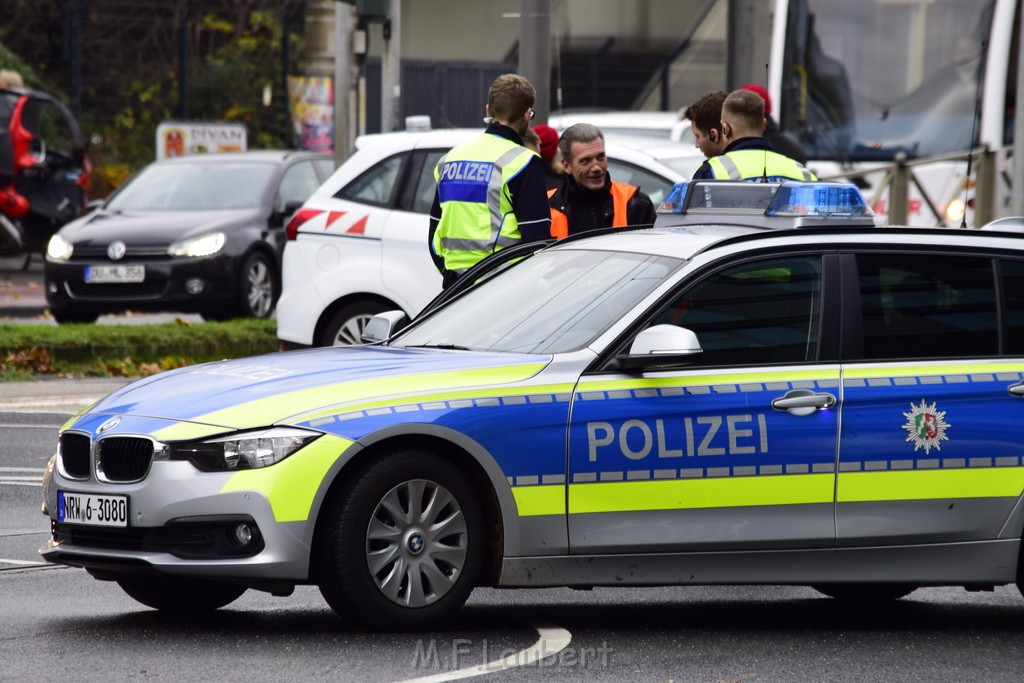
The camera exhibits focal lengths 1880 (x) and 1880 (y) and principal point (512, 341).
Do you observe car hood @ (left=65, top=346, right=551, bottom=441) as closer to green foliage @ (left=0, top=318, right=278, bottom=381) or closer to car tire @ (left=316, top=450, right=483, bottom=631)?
car tire @ (left=316, top=450, right=483, bottom=631)

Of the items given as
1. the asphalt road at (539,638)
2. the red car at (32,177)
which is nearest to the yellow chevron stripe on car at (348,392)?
the asphalt road at (539,638)

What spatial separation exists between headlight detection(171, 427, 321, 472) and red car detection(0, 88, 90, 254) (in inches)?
739

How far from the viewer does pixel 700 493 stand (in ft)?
20.4

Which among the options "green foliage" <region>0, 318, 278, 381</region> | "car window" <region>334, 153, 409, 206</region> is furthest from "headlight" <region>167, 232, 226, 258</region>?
"car window" <region>334, 153, 409, 206</region>

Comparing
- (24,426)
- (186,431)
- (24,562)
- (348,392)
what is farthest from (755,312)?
(24,426)

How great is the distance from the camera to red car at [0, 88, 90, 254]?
78.0 ft

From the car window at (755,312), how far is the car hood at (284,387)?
552 millimetres

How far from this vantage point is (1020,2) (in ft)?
54.7

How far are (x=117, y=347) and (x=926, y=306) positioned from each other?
8.17 m

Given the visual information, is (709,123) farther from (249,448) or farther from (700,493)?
(249,448)

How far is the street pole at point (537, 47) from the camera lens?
1172 cm

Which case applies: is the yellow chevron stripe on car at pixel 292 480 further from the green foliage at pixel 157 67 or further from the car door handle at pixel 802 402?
the green foliage at pixel 157 67

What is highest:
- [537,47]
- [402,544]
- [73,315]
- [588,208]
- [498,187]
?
[537,47]

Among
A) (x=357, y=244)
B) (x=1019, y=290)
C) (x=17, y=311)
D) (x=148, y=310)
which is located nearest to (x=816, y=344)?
(x=1019, y=290)
